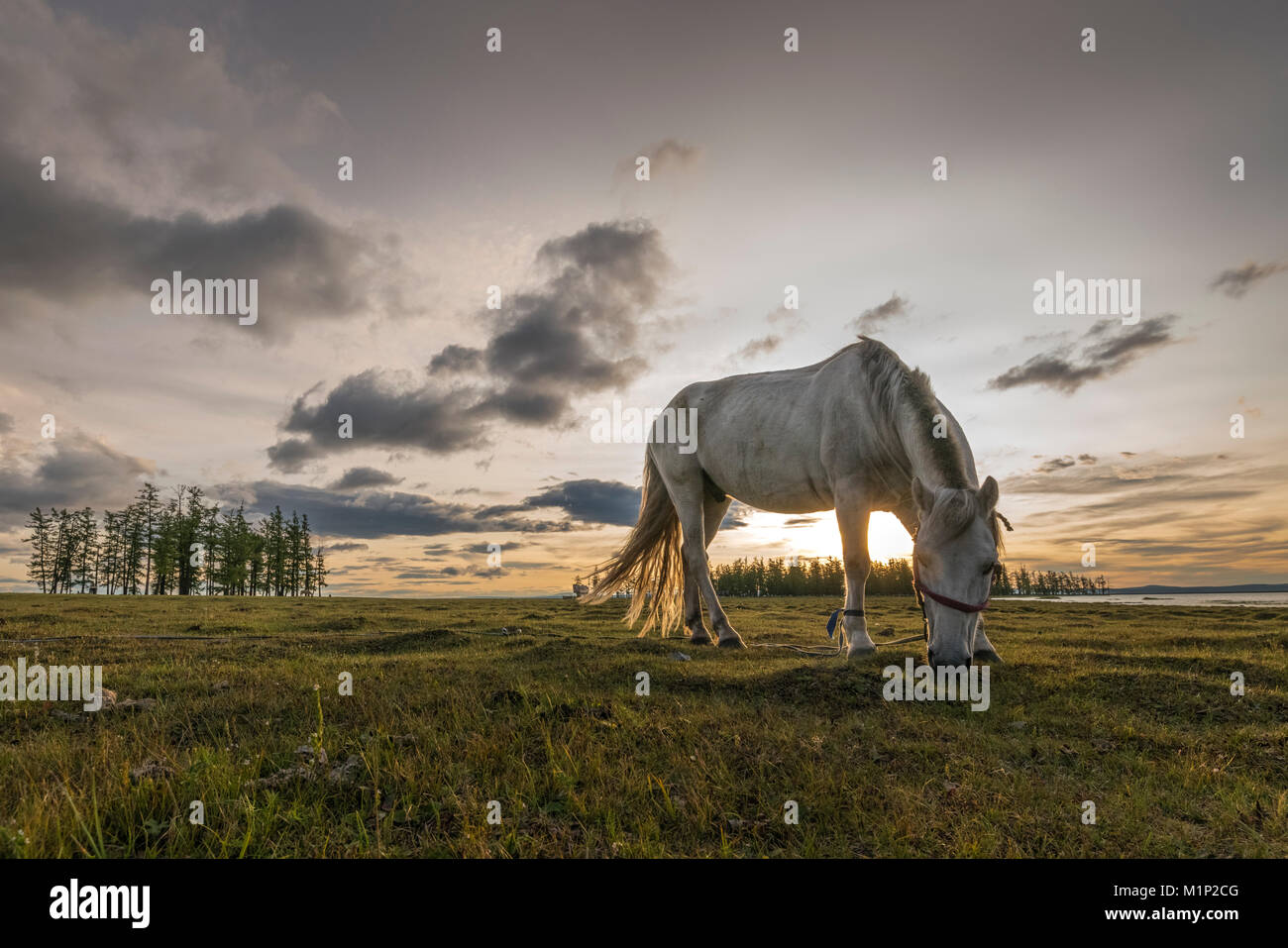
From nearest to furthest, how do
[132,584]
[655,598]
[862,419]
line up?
[862,419] < [655,598] < [132,584]

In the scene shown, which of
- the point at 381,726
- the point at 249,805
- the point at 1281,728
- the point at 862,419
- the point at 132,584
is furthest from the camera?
the point at 132,584

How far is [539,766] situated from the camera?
3.88 m

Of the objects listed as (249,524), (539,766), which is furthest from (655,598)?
(249,524)

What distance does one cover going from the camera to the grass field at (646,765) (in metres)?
3.00

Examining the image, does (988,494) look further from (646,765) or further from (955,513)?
(646,765)

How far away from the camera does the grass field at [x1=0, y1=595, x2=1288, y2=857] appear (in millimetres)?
2996

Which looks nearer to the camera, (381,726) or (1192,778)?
(1192,778)

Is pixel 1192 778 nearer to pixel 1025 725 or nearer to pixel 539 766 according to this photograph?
pixel 1025 725

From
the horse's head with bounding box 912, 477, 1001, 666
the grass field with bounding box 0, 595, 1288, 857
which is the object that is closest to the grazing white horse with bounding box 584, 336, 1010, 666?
the horse's head with bounding box 912, 477, 1001, 666

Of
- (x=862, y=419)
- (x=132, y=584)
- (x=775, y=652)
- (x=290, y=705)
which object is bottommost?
(x=132, y=584)

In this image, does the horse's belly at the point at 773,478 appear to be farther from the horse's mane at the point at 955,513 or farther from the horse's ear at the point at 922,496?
the horse's mane at the point at 955,513

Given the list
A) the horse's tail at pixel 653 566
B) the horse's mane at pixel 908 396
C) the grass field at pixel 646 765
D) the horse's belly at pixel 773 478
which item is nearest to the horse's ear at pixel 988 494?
the horse's mane at pixel 908 396
